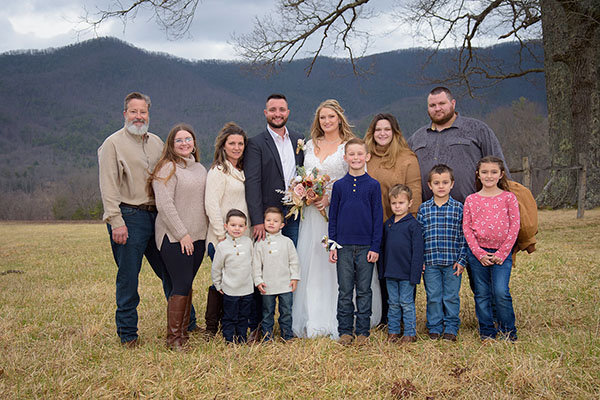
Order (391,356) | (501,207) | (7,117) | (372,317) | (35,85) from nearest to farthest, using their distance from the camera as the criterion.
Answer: (391,356) < (501,207) < (372,317) < (7,117) < (35,85)

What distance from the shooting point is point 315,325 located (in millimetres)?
4926

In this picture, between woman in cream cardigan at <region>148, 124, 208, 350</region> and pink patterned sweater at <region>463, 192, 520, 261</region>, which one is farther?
woman in cream cardigan at <region>148, 124, 208, 350</region>

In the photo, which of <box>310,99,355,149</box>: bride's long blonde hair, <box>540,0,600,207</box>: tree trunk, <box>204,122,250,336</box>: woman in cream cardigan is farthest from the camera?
<box>540,0,600,207</box>: tree trunk

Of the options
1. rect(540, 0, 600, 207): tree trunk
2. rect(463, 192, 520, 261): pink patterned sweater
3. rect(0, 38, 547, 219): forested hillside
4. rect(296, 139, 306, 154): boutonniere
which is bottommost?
rect(463, 192, 520, 261): pink patterned sweater

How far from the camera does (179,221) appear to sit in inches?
175

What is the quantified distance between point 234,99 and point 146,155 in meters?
169

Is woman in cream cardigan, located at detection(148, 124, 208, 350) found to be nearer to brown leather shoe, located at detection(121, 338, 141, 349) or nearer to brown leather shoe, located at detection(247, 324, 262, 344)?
brown leather shoe, located at detection(121, 338, 141, 349)

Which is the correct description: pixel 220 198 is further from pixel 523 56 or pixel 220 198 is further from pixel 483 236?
pixel 523 56

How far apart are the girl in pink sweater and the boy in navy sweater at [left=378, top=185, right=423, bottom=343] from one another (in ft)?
1.62

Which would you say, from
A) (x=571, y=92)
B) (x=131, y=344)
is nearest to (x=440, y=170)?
(x=131, y=344)

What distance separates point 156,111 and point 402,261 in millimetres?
164136

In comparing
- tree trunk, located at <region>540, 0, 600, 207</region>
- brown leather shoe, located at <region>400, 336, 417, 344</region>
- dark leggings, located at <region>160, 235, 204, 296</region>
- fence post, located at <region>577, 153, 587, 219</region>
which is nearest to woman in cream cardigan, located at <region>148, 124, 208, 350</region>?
dark leggings, located at <region>160, 235, 204, 296</region>

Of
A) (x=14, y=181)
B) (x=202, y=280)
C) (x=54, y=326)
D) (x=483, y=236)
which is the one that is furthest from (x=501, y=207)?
(x=14, y=181)

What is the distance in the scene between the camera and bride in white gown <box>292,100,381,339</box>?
496 centimetres
